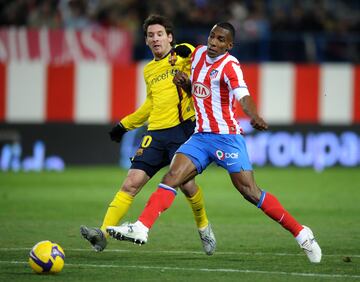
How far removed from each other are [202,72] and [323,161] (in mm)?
10919

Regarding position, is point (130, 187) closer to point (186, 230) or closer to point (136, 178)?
point (136, 178)

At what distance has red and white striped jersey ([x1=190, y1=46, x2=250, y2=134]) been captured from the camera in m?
8.33

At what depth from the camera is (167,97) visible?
29.6 feet

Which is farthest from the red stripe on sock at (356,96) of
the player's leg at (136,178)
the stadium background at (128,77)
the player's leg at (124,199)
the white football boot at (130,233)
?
the white football boot at (130,233)

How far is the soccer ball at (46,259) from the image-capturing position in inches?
296

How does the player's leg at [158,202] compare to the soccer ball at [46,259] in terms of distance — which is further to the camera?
the player's leg at [158,202]

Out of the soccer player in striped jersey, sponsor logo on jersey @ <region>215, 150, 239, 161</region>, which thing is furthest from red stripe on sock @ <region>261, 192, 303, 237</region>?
sponsor logo on jersey @ <region>215, 150, 239, 161</region>

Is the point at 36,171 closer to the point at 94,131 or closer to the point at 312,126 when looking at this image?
the point at 94,131

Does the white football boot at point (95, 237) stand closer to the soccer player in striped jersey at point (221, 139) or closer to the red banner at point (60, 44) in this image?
the soccer player in striped jersey at point (221, 139)

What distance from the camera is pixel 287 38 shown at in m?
20.0

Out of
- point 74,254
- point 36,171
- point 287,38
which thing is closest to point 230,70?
point 74,254

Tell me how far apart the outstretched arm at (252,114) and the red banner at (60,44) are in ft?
33.4

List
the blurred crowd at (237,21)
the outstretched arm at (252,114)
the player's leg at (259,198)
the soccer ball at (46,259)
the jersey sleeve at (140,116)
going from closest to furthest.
A: the soccer ball at (46,259) → the outstretched arm at (252,114) → the player's leg at (259,198) → the jersey sleeve at (140,116) → the blurred crowd at (237,21)

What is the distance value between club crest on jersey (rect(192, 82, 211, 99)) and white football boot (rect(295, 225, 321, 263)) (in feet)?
4.63
